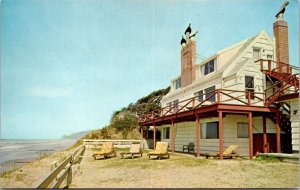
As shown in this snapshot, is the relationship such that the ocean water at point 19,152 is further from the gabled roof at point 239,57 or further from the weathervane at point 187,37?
the weathervane at point 187,37

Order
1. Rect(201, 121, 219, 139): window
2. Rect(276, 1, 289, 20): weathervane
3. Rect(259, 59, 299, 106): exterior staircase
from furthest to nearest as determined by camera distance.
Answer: Rect(276, 1, 289, 20): weathervane → Rect(201, 121, 219, 139): window → Rect(259, 59, 299, 106): exterior staircase

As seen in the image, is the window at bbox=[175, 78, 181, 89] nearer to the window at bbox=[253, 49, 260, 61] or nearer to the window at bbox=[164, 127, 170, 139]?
the window at bbox=[164, 127, 170, 139]

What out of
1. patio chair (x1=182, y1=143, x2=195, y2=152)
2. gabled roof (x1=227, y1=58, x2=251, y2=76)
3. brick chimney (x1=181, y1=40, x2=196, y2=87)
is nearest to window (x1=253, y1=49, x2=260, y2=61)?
gabled roof (x1=227, y1=58, x2=251, y2=76)

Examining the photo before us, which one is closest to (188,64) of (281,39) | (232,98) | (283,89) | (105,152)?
(281,39)

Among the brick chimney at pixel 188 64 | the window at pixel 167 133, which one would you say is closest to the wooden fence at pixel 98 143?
the window at pixel 167 133

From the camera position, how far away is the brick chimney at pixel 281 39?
19391 mm

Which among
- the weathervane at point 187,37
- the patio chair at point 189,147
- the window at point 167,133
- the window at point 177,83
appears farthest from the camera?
the window at point 167,133

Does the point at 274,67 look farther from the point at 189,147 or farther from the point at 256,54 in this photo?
the point at 189,147

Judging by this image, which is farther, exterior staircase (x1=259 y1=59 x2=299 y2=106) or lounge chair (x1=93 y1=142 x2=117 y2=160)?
lounge chair (x1=93 y1=142 x2=117 y2=160)

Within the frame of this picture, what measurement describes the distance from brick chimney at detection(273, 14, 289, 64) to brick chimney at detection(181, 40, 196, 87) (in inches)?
279

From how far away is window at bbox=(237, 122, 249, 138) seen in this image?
57.8ft

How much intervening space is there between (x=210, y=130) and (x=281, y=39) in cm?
797

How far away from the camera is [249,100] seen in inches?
604

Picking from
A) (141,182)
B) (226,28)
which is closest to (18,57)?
(141,182)
